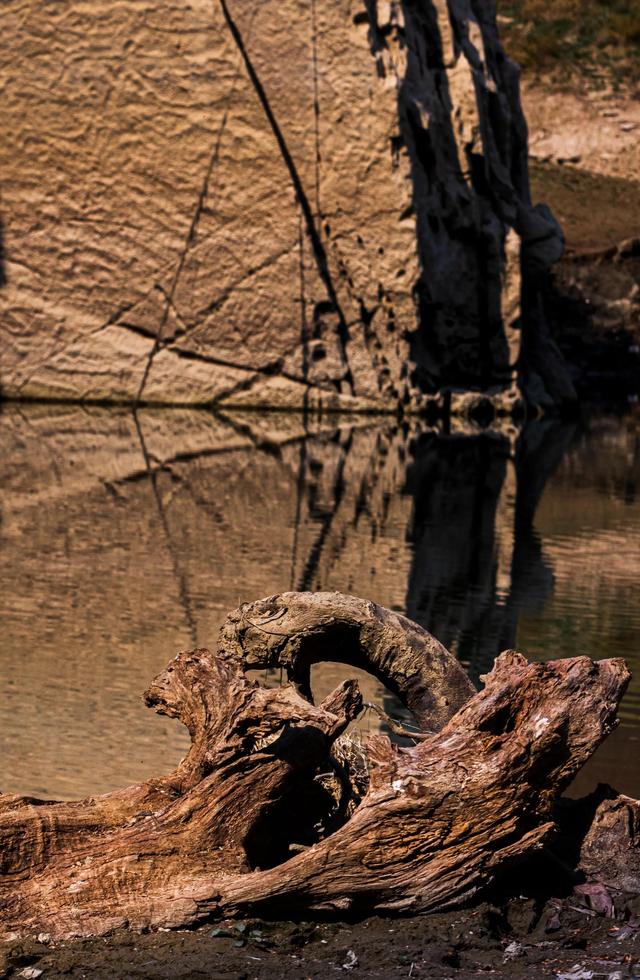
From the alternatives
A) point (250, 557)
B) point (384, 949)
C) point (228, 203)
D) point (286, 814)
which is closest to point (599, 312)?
point (228, 203)

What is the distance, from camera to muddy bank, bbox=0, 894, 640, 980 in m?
3.33

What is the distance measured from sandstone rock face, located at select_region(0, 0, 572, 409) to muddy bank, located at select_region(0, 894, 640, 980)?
60.0ft

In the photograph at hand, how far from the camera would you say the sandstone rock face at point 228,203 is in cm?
2114

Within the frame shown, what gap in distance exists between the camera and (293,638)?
14.3 feet

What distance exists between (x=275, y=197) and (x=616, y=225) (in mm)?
19426

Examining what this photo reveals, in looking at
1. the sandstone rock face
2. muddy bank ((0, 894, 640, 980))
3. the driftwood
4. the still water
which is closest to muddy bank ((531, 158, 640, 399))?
the sandstone rock face

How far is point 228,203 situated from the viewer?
21609 mm

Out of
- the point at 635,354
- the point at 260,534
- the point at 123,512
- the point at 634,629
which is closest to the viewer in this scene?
the point at 634,629

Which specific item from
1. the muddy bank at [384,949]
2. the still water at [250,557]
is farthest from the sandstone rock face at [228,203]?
the muddy bank at [384,949]

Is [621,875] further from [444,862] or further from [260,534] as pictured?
[260,534]

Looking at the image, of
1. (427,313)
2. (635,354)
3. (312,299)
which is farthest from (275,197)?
(635,354)

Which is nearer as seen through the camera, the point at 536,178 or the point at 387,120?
the point at 387,120

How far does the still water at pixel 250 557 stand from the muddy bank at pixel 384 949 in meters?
1.26

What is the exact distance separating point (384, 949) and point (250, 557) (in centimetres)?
603
